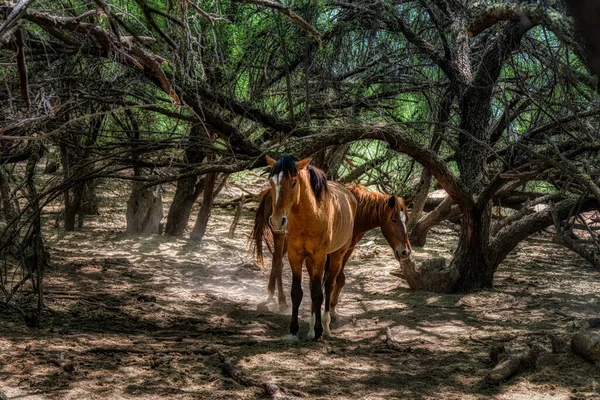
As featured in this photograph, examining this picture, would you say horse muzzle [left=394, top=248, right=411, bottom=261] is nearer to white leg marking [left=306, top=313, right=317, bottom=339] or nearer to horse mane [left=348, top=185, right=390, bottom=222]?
horse mane [left=348, top=185, right=390, bottom=222]

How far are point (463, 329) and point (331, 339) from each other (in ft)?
4.89

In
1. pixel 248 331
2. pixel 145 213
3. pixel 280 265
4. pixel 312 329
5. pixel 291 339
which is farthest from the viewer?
pixel 145 213

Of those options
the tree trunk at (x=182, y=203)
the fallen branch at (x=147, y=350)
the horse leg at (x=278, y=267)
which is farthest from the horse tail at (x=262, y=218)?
the tree trunk at (x=182, y=203)

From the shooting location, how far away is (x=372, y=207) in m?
7.86

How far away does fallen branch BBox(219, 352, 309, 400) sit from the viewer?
4805mm

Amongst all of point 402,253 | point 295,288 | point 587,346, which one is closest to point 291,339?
point 295,288

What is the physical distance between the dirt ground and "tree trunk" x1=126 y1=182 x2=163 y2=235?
310 millimetres

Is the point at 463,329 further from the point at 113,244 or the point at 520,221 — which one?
the point at 113,244

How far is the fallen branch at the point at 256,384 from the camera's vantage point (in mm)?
4805

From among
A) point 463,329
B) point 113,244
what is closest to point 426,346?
point 463,329

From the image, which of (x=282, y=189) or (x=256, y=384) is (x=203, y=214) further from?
(x=256, y=384)

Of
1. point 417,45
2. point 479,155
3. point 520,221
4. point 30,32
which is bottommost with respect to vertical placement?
point 520,221

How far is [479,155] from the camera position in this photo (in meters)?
8.89

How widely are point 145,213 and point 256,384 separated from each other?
7.10 meters
